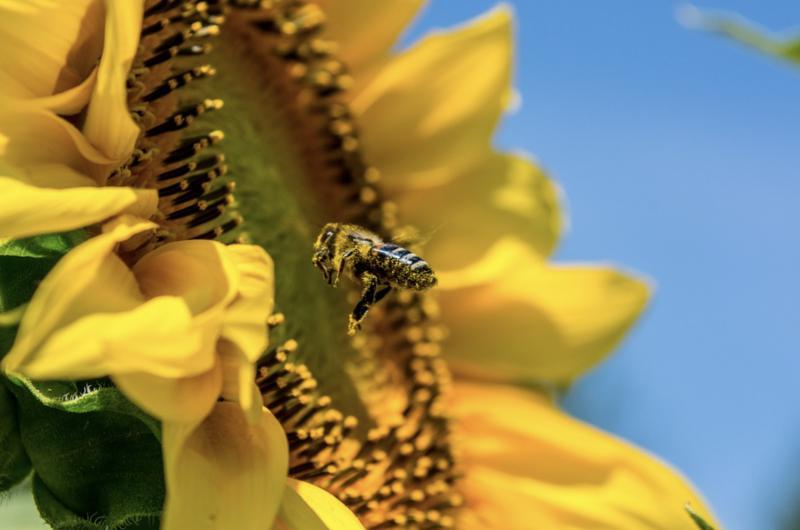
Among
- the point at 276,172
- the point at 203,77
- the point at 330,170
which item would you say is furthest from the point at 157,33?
the point at 330,170

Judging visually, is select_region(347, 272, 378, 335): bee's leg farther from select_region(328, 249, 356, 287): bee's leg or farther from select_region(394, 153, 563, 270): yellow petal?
select_region(394, 153, 563, 270): yellow petal

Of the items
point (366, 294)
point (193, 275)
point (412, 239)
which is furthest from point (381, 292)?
point (193, 275)

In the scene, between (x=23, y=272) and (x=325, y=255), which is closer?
(x=23, y=272)

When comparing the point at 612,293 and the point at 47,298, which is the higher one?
the point at 47,298

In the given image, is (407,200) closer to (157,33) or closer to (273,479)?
(157,33)

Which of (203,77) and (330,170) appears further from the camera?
(330,170)

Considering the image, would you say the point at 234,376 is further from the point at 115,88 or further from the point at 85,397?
the point at 115,88
